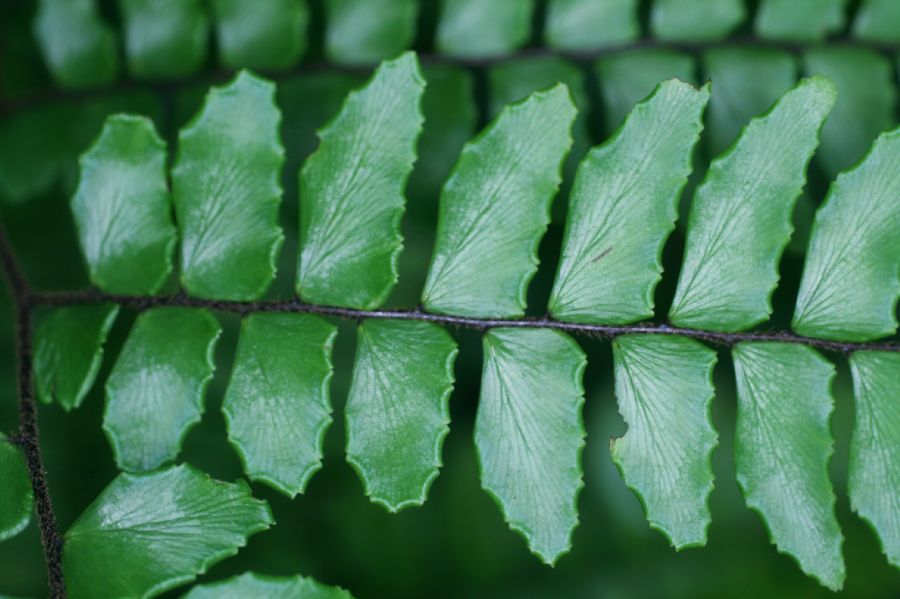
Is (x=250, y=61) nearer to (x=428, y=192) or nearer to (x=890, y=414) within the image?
(x=428, y=192)

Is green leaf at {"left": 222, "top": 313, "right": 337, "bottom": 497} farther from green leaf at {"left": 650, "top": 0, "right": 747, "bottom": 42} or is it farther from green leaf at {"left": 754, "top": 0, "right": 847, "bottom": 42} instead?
green leaf at {"left": 754, "top": 0, "right": 847, "bottom": 42}

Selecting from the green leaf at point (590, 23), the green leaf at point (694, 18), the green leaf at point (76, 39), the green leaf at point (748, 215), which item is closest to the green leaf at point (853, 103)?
the green leaf at point (694, 18)

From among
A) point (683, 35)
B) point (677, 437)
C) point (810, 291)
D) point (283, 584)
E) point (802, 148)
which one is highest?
point (683, 35)

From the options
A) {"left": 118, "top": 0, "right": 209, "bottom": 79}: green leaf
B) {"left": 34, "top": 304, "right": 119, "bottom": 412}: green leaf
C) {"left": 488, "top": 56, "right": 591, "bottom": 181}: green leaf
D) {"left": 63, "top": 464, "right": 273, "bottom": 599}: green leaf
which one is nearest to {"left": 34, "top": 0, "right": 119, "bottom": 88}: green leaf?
{"left": 118, "top": 0, "right": 209, "bottom": 79}: green leaf

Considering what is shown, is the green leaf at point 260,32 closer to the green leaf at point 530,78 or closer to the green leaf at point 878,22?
the green leaf at point 530,78

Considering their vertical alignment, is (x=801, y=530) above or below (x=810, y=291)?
below

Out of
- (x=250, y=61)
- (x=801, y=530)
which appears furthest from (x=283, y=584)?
(x=250, y=61)
